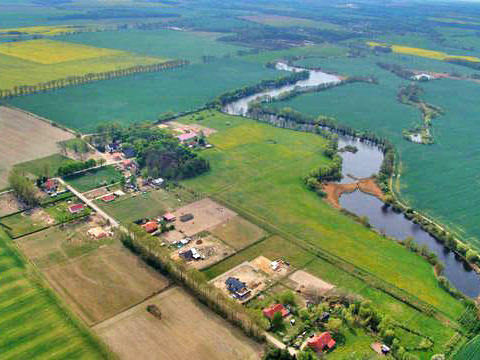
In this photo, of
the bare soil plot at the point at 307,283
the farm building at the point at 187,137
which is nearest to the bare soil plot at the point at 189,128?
the farm building at the point at 187,137

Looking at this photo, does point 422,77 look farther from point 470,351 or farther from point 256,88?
point 470,351

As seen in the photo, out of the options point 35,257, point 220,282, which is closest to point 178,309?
point 220,282

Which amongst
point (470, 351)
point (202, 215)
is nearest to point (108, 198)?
point (202, 215)

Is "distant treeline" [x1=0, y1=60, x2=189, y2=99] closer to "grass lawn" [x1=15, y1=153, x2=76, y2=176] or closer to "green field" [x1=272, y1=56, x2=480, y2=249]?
"grass lawn" [x1=15, y1=153, x2=76, y2=176]

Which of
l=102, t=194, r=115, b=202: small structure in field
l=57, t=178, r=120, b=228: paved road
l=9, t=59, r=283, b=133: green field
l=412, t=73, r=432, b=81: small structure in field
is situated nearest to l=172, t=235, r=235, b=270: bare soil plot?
l=57, t=178, r=120, b=228: paved road

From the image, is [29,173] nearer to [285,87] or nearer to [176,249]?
[176,249]
